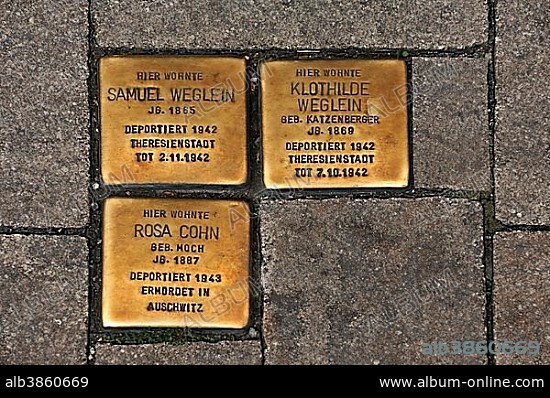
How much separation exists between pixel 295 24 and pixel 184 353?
91 centimetres

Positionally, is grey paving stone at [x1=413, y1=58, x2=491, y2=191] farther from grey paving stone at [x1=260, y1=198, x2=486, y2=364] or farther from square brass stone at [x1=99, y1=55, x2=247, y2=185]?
square brass stone at [x1=99, y1=55, x2=247, y2=185]

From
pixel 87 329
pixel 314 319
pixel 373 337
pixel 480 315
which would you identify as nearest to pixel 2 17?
pixel 87 329

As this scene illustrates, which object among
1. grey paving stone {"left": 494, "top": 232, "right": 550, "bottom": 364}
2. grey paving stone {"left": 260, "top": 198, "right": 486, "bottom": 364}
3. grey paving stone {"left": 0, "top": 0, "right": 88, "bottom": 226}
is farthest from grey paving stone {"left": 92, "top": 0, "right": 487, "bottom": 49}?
grey paving stone {"left": 494, "top": 232, "right": 550, "bottom": 364}

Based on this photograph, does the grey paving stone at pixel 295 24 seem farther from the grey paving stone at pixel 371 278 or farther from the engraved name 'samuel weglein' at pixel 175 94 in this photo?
the grey paving stone at pixel 371 278

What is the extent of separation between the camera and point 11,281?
5.82 ft

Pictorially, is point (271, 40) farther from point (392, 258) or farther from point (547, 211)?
point (547, 211)

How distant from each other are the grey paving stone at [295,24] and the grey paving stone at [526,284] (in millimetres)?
531

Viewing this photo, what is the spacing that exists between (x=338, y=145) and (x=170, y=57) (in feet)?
1.61

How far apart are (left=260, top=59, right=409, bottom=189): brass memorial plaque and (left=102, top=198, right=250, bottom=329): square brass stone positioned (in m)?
0.20

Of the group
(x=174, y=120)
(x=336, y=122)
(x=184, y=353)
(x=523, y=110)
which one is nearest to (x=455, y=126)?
(x=523, y=110)

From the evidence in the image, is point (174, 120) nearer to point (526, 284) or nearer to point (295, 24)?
point (295, 24)

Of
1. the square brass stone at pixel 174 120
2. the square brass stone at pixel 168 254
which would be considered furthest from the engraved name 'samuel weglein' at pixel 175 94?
the square brass stone at pixel 168 254

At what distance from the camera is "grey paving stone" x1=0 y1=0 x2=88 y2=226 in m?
1.76

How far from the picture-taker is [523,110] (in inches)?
69.0
